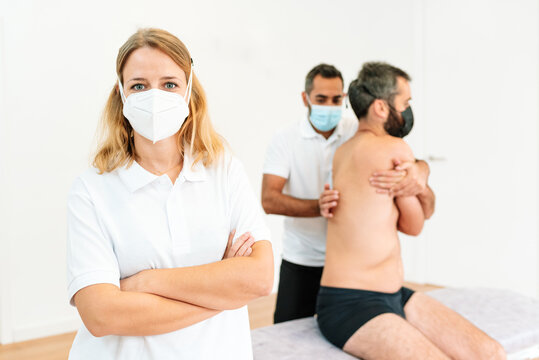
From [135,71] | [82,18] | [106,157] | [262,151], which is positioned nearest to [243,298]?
[106,157]

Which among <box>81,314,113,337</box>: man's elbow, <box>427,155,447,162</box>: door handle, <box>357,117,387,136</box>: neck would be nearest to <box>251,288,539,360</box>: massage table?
<box>81,314,113,337</box>: man's elbow

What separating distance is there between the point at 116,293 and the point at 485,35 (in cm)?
356

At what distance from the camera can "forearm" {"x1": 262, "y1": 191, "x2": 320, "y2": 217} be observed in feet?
6.26

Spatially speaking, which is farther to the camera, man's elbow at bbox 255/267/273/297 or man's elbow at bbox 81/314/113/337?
man's elbow at bbox 255/267/273/297

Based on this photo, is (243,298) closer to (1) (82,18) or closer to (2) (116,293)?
(2) (116,293)

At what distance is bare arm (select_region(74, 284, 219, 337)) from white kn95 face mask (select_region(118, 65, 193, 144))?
35cm

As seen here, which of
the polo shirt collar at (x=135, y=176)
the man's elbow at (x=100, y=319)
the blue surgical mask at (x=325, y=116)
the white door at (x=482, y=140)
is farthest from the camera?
the white door at (x=482, y=140)

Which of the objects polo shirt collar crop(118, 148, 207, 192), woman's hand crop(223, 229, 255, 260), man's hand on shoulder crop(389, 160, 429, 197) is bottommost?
woman's hand crop(223, 229, 255, 260)

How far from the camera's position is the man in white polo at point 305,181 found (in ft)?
6.61

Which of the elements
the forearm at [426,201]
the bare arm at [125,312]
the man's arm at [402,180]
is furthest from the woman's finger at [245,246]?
the forearm at [426,201]

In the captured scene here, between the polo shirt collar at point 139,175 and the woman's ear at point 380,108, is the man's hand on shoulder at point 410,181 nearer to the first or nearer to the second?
the woman's ear at point 380,108

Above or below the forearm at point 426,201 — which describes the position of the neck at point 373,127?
above

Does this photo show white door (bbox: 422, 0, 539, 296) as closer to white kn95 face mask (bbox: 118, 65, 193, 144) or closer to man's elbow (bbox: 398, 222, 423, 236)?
man's elbow (bbox: 398, 222, 423, 236)

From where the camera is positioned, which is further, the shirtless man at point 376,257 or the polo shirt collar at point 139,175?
the shirtless man at point 376,257
